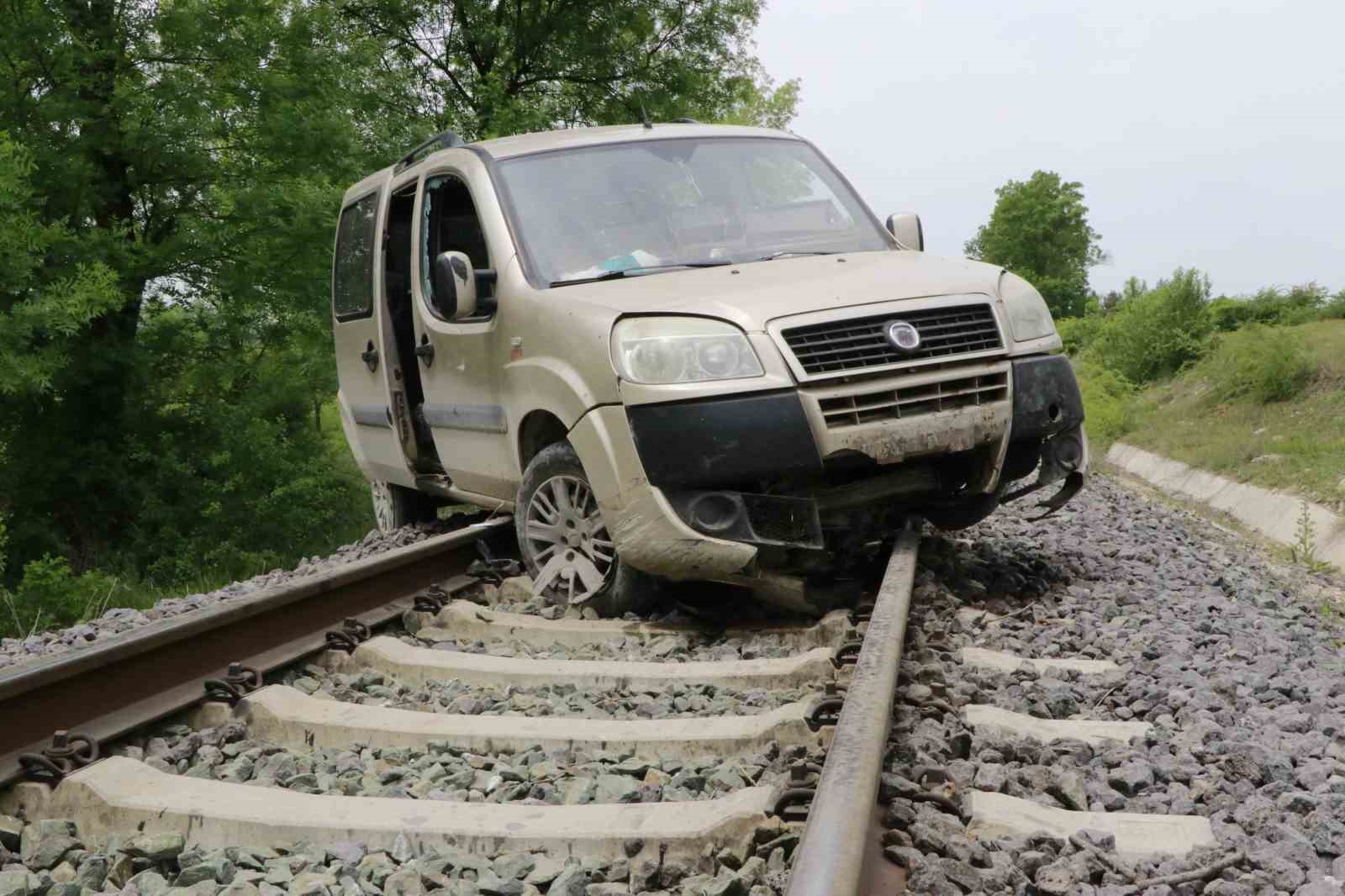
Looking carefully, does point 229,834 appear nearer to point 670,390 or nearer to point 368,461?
point 670,390

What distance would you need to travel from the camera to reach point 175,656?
13.8 ft

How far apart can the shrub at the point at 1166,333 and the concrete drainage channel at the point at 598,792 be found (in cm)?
2097

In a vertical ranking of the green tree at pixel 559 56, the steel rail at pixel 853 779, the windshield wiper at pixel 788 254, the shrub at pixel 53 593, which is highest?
the green tree at pixel 559 56

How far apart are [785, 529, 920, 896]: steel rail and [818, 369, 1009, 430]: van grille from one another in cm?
100

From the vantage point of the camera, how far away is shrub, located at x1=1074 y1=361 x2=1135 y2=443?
62.2 ft

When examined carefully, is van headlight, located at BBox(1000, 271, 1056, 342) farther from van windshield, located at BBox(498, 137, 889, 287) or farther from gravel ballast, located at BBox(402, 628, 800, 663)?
→ gravel ballast, located at BBox(402, 628, 800, 663)

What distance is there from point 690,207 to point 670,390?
1.66 meters

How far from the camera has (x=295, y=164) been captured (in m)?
19.1

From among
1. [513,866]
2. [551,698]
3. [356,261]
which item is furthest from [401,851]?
[356,261]

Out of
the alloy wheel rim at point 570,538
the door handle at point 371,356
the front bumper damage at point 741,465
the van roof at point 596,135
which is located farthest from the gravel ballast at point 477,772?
the door handle at point 371,356

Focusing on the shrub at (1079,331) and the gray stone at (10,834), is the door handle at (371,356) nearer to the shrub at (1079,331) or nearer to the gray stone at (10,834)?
the gray stone at (10,834)

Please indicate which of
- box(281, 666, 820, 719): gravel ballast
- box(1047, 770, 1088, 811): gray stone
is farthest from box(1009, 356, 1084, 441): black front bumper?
box(1047, 770, 1088, 811): gray stone

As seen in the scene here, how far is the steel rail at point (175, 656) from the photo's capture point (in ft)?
11.7

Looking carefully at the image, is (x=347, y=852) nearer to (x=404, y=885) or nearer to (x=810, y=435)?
(x=404, y=885)
